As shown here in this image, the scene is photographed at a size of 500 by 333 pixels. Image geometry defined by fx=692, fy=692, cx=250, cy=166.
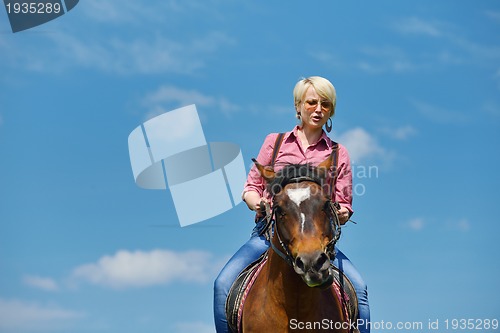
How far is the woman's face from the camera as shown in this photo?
1019cm

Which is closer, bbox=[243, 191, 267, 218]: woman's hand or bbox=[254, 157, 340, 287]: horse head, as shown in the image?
bbox=[254, 157, 340, 287]: horse head

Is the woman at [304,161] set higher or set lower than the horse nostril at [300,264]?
higher

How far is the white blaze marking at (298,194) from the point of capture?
7836 millimetres

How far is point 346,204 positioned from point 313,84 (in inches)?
73.5

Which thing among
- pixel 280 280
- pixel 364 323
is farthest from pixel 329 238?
pixel 364 323

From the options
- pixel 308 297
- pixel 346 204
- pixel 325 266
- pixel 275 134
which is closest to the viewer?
pixel 325 266

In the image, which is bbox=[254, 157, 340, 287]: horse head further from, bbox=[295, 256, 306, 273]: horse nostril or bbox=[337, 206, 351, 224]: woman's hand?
bbox=[337, 206, 351, 224]: woman's hand

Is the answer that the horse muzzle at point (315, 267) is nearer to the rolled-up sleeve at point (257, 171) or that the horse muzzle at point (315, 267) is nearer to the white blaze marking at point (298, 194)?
the white blaze marking at point (298, 194)

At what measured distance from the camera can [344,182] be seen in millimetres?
9828

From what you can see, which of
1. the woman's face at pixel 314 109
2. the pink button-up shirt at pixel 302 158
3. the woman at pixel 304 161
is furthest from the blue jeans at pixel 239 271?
the woman's face at pixel 314 109

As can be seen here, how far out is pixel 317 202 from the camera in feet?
25.6

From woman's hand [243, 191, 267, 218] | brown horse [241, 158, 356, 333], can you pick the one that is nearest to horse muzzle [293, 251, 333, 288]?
brown horse [241, 158, 356, 333]

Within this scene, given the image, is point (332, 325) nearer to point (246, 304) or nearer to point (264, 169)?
point (246, 304)

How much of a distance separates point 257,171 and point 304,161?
0.70m
